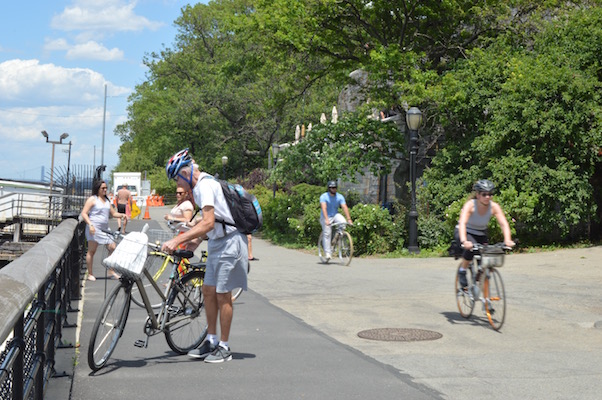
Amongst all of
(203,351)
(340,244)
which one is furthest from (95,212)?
(203,351)

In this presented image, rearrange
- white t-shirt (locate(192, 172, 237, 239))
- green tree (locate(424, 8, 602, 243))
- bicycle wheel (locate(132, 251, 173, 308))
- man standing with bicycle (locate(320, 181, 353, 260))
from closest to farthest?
white t-shirt (locate(192, 172, 237, 239)) → bicycle wheel (locate(132, 251, 173, 308)) → man standing with bicycle (locate(320, 181, 353, 260)) → green tree (locate(424, 8, 602, 243))

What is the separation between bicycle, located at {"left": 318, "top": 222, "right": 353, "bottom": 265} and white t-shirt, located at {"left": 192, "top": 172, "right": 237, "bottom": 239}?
35.4ft

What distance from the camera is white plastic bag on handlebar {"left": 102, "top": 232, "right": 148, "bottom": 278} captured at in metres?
6.75

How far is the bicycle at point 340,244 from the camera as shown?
59.2 ft

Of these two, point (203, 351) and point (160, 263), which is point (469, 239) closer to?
point (160, 263)

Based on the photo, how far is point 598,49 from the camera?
19844 millimetres

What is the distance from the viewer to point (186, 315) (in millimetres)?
7664

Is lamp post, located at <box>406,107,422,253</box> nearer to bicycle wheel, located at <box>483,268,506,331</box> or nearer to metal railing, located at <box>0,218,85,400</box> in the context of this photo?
bicycle wheel, located at <box>483,268,506,331</box>

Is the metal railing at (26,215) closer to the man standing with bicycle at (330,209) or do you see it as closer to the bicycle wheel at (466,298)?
the man standing with bicycle at (330,209)

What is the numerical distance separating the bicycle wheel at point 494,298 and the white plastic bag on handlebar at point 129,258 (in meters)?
4.38

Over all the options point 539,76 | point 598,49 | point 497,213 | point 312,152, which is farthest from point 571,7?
point 497,213

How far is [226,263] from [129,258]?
2.88 feet

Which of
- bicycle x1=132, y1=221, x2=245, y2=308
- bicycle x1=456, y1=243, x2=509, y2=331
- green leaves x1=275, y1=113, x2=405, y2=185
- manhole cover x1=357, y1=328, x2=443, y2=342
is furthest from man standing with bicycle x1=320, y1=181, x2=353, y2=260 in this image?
manhole cover x1=357, y1=328, x2=443, y2=342

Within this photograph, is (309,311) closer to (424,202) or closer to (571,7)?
(424,202)
